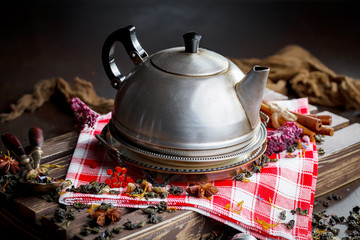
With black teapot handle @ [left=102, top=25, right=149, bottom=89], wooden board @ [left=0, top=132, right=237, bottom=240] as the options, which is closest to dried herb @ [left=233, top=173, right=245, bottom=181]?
wooden board @ [left=0, top=132, right=237, bottom=240]

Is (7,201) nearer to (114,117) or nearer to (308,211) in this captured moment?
(114,117)

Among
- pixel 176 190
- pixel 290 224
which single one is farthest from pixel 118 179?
pixel 290 224

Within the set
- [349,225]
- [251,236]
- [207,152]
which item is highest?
[207,152]

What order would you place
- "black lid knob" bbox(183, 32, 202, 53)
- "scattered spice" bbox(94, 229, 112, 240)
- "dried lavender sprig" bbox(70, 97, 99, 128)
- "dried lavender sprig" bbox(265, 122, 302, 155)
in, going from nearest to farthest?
"scattered spice" bbox(94, 229, 112, 240), "black lid knob" bbox(183, 32, 202, 53), "dried lavender sprig" bbox(265, 122, 302, 155), "dried lavender sprig" bbox(70, 97, 99, 128)

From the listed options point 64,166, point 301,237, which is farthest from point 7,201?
point 301,237

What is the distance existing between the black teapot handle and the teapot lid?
3.7 inches

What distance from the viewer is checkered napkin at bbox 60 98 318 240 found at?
1.49 m

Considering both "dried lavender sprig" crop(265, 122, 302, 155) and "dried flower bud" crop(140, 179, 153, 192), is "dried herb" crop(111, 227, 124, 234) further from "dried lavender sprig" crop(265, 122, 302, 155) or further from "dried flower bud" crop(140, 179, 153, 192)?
"dried lavender sprig" crop(265, 122, 302, 155)

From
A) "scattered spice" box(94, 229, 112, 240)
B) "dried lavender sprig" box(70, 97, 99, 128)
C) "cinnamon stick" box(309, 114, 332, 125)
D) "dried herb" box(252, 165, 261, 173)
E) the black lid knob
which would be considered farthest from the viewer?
"cinnamon stick" box(309, 114, 332, 125)

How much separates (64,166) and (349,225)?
96 centimetres

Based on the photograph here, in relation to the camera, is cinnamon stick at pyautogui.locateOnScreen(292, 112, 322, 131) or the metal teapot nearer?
the metal teapot

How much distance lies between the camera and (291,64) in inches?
115

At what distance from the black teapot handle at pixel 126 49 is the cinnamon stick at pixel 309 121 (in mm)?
660

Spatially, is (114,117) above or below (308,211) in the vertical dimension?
above
